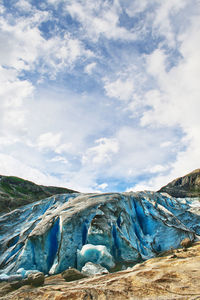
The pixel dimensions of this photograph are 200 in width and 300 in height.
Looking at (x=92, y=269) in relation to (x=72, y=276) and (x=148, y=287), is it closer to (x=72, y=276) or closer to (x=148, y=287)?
(x=72, y=276)

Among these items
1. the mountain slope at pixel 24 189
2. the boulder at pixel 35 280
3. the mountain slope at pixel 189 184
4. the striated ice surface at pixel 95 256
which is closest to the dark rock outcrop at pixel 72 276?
the boulder at pixel 35 280

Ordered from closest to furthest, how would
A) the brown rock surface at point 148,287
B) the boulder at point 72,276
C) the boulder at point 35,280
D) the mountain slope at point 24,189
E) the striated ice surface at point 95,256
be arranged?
the brown rock surface at point 148,287 → the boulder at point 35,280 → the boulder at point 72,276 → the striated ice surface at point 95,256 → the mountain slope at point 24,189

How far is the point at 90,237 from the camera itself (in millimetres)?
21688

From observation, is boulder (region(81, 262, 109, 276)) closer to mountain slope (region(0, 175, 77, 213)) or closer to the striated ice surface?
the striated ice surface

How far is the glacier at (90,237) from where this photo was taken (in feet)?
66.0

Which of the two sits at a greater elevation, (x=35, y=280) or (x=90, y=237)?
(x=90, y=237)

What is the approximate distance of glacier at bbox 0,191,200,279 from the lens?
2012 cm

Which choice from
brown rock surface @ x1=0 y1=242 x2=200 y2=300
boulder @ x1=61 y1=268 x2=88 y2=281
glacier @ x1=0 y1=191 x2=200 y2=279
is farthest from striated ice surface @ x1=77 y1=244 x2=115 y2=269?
brown rock surface @ x1=0 y1=242 x2=200 y2=300

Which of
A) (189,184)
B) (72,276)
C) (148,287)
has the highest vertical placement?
(189,184)

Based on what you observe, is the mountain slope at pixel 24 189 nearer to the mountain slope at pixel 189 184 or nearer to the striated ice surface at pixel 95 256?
the mountain slope at pixel 189 184

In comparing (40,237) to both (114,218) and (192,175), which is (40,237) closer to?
(114,218)

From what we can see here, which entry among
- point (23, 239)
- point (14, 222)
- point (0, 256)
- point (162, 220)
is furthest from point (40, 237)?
point (162, 220)

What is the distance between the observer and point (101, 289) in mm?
7508

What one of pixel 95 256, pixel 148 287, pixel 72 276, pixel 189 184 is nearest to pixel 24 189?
pixel 189 184
